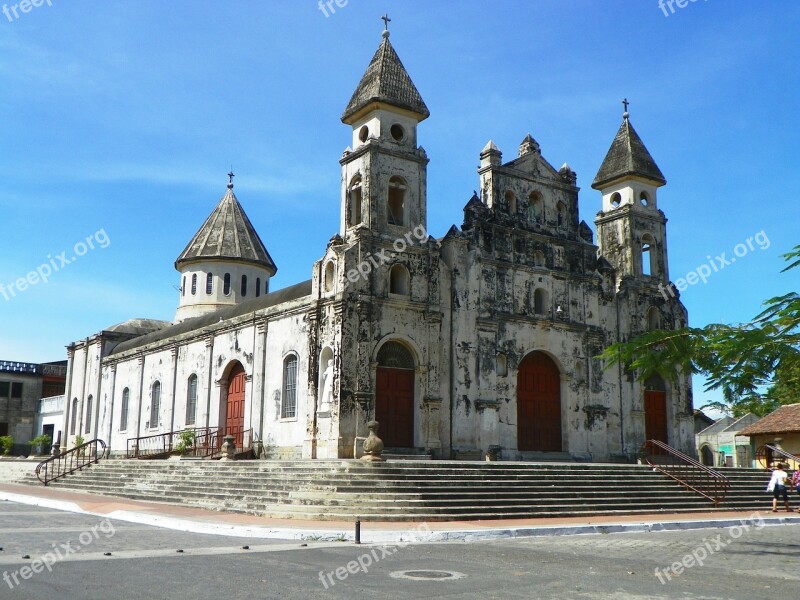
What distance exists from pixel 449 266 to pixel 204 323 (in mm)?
13593

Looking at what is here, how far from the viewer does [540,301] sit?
30453mm

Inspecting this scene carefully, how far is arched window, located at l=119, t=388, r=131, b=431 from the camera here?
1570 inches

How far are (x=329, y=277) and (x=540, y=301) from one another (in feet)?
27.8

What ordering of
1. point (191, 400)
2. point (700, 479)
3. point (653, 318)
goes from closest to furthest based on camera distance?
point (700, 479) < point (653, 318) < point (191, 400)

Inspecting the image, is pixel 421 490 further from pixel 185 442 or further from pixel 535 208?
pixel 535 208

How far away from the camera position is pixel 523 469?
72.3 feet

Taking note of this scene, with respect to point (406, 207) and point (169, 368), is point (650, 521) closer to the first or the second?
point (406, 207)

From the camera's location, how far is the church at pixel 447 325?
26.2 meters

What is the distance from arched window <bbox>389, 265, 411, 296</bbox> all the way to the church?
0.24ft

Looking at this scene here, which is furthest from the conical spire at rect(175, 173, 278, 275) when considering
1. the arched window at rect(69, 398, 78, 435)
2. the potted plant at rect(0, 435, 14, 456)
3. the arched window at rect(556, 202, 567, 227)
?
the arched window at rect(556, 202, 567, 227)

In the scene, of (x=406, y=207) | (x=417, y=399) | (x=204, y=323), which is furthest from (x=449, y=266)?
(x=204, y=323)

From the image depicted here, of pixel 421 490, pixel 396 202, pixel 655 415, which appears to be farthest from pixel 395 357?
pixel 655 415

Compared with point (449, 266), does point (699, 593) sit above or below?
below

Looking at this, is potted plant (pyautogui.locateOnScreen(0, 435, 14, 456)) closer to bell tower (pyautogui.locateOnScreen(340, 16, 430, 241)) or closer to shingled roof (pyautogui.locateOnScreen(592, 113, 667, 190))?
bell tower (pyautogui.locateOnScreen(340, 16, 430, 241))
